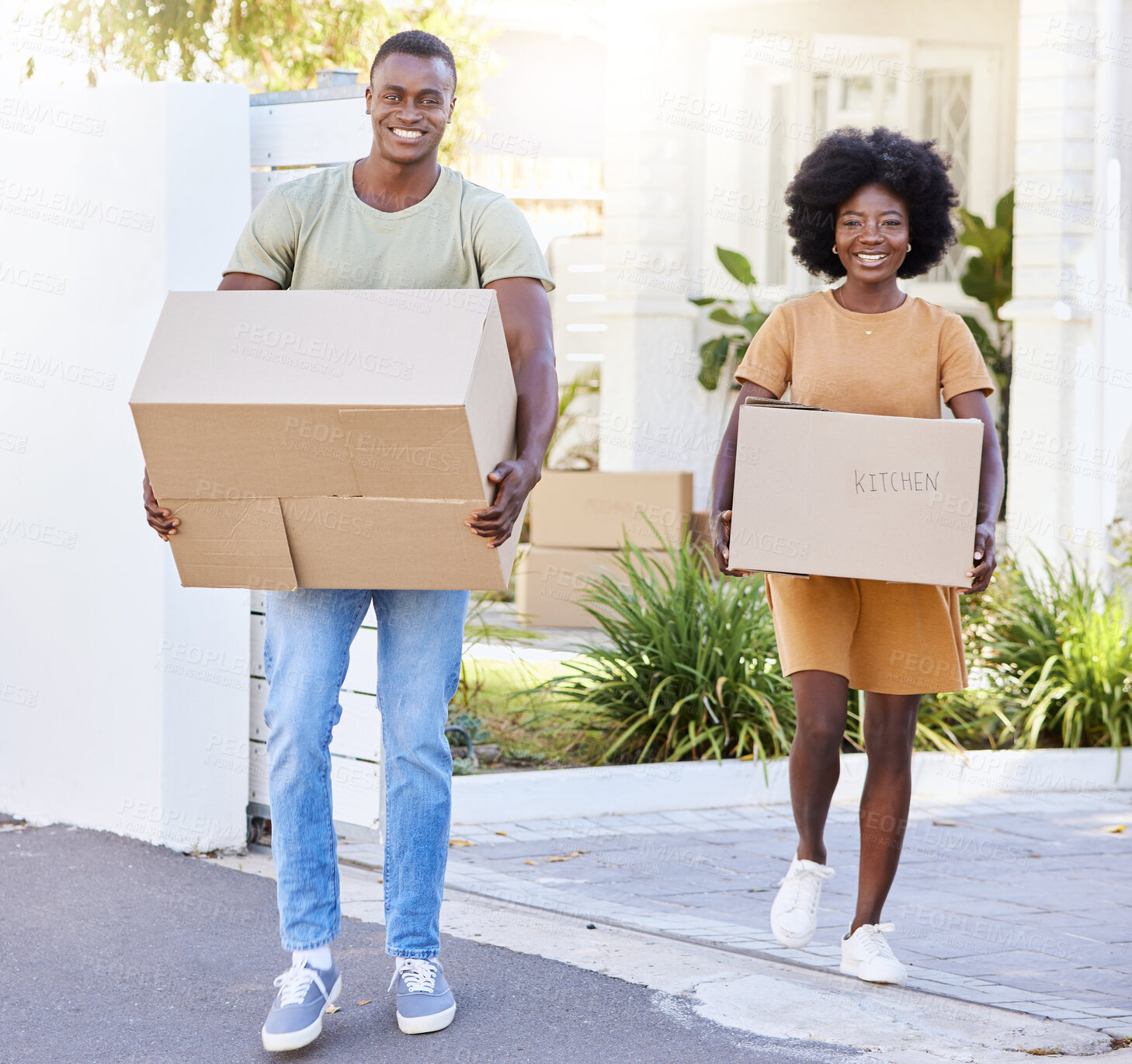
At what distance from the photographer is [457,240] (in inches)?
119

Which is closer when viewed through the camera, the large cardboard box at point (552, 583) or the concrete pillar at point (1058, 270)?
A: the concrete pillar at point (1058, 270)

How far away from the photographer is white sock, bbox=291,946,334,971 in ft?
9.70

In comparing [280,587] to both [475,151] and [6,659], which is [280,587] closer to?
[6,659]

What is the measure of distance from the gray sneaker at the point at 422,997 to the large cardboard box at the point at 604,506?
6120mm

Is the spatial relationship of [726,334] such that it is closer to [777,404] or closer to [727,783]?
[727,783]

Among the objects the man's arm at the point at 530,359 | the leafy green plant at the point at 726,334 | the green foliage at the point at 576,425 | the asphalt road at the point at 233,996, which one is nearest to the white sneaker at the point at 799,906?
the asphalt road at the point at 233,996

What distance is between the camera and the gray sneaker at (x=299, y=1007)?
286 centimetres

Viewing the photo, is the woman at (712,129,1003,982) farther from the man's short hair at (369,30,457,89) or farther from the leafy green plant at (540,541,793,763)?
the leafy green plant at (540,541,793,763)

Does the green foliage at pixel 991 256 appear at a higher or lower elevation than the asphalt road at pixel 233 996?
higher

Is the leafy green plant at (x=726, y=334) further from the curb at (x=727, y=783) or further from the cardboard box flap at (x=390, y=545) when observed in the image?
the cardboard box flap at (x=390, y=545)

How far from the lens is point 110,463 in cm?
448

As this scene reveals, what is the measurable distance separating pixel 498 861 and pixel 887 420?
2.09 meters

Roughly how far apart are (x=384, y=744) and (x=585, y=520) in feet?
21.2

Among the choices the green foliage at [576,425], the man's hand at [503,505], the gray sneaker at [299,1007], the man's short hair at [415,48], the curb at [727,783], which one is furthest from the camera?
the green foliage at [576,425]
